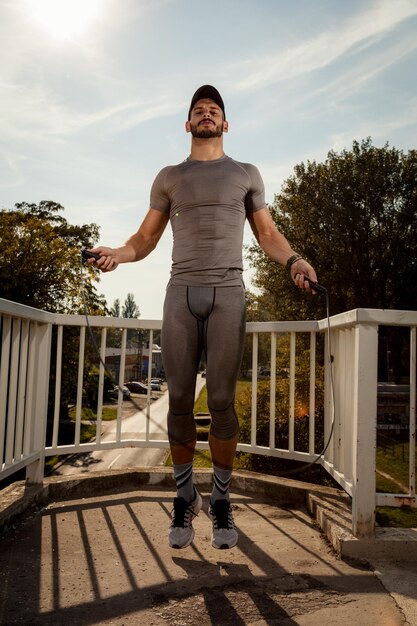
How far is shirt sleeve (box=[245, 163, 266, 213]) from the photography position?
232 centimetres

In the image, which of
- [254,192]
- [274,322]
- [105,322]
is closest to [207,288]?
[254,192]

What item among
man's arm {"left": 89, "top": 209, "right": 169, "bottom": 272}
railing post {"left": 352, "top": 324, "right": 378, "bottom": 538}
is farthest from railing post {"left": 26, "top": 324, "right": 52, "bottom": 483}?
railing post {"left": 352, "top": 324, "right": 378, "bottom": 538}

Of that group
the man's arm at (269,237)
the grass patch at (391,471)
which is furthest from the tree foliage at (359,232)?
the man's arm at (269,237)

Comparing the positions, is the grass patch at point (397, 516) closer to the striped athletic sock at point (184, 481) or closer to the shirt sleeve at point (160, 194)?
the striped athletic sock at point (184, 481)

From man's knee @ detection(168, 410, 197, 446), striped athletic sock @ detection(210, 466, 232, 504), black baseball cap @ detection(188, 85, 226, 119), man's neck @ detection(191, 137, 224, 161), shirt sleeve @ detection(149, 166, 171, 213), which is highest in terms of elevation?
black baseball cap @ detection(188, 85, 226, 119)

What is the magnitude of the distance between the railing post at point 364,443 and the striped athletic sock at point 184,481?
0.68 metres

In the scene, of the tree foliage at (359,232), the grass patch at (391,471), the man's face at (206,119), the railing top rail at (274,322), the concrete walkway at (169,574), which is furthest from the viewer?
the tree foliage at (359,232)

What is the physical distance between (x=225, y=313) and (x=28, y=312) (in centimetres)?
108

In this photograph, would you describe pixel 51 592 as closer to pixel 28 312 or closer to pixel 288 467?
pixel 28 312

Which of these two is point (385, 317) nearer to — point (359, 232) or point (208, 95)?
point (208, 95)

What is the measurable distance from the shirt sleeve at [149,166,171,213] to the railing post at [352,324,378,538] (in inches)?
41.8

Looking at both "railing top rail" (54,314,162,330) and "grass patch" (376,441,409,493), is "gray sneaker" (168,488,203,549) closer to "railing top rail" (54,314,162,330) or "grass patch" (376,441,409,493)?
"railing top rail" (54,314,162,330)

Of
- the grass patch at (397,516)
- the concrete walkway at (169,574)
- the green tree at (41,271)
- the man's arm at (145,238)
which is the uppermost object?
the green tree at (41,271)

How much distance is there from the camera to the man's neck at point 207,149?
7.61 ft
